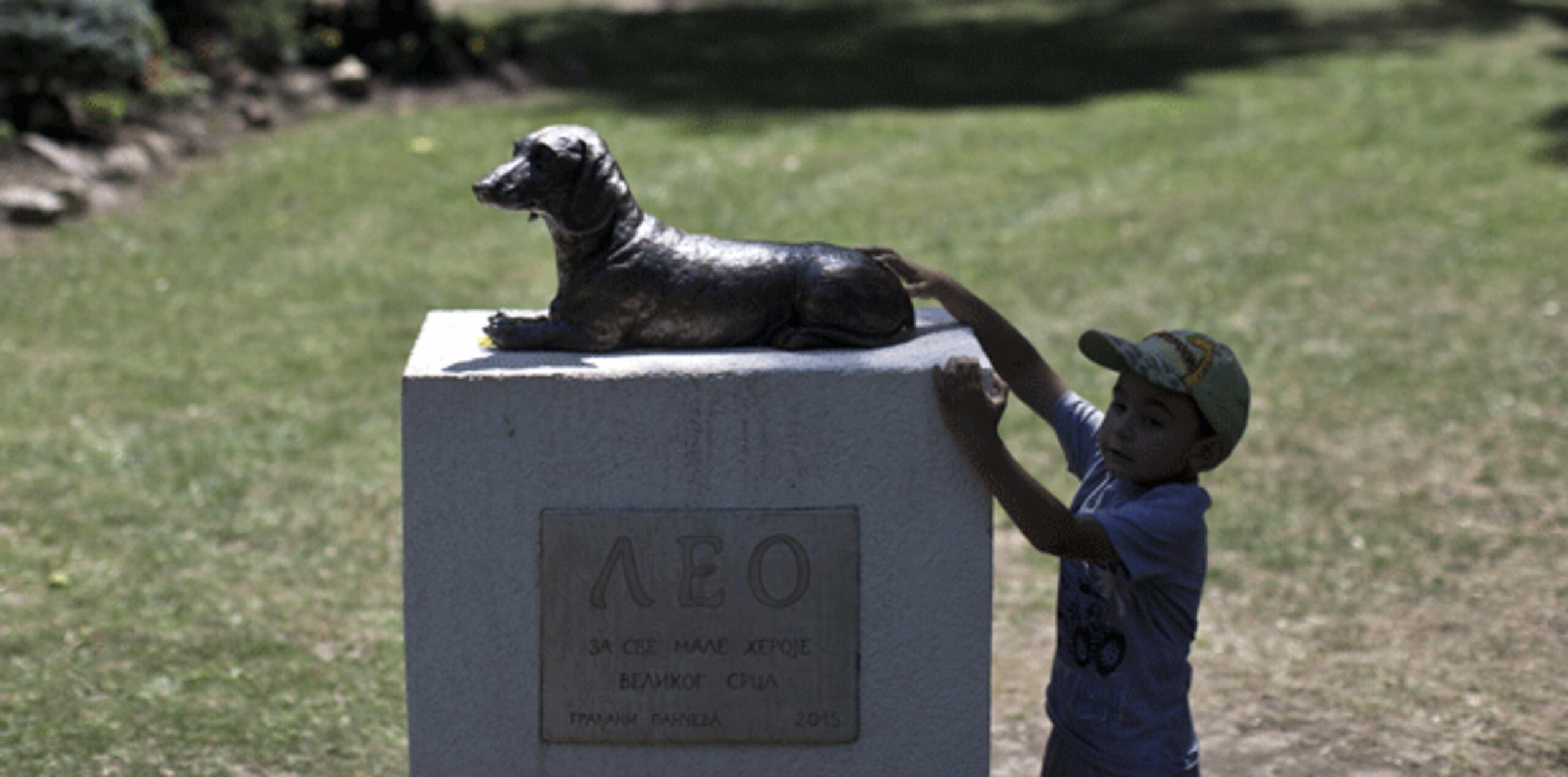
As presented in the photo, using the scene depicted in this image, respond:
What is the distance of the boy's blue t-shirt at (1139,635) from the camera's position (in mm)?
3506

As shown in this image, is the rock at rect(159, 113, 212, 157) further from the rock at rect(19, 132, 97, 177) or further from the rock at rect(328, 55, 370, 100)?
the rock at rect(328, 55, 370, 100)

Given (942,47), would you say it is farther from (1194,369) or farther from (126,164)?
(1194,369)

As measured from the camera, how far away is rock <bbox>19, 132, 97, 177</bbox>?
10.5m

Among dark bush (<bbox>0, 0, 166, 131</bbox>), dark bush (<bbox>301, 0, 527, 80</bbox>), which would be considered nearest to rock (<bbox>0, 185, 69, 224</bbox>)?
dark bush (<bbox>0, 0, 166, 131</bbox>)

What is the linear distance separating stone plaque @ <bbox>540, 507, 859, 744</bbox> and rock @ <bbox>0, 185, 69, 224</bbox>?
759cm

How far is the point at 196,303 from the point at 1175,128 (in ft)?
24.4

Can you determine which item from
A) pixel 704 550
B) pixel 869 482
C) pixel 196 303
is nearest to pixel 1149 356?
pixel 869 482

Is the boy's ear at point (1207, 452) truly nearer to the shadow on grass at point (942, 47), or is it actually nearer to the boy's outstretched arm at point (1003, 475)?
the boy's outstretched arm at point (1003, 475)

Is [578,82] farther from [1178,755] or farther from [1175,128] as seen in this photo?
Answer: [1178,755]

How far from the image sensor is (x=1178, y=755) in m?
3.65

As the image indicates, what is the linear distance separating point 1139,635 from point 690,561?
3.26 feet

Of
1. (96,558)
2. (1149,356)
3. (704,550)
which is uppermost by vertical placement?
(1149,356)

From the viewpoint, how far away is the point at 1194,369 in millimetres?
3490

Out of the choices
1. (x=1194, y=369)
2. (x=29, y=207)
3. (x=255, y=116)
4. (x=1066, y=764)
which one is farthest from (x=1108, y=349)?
(x=255, y=116)
